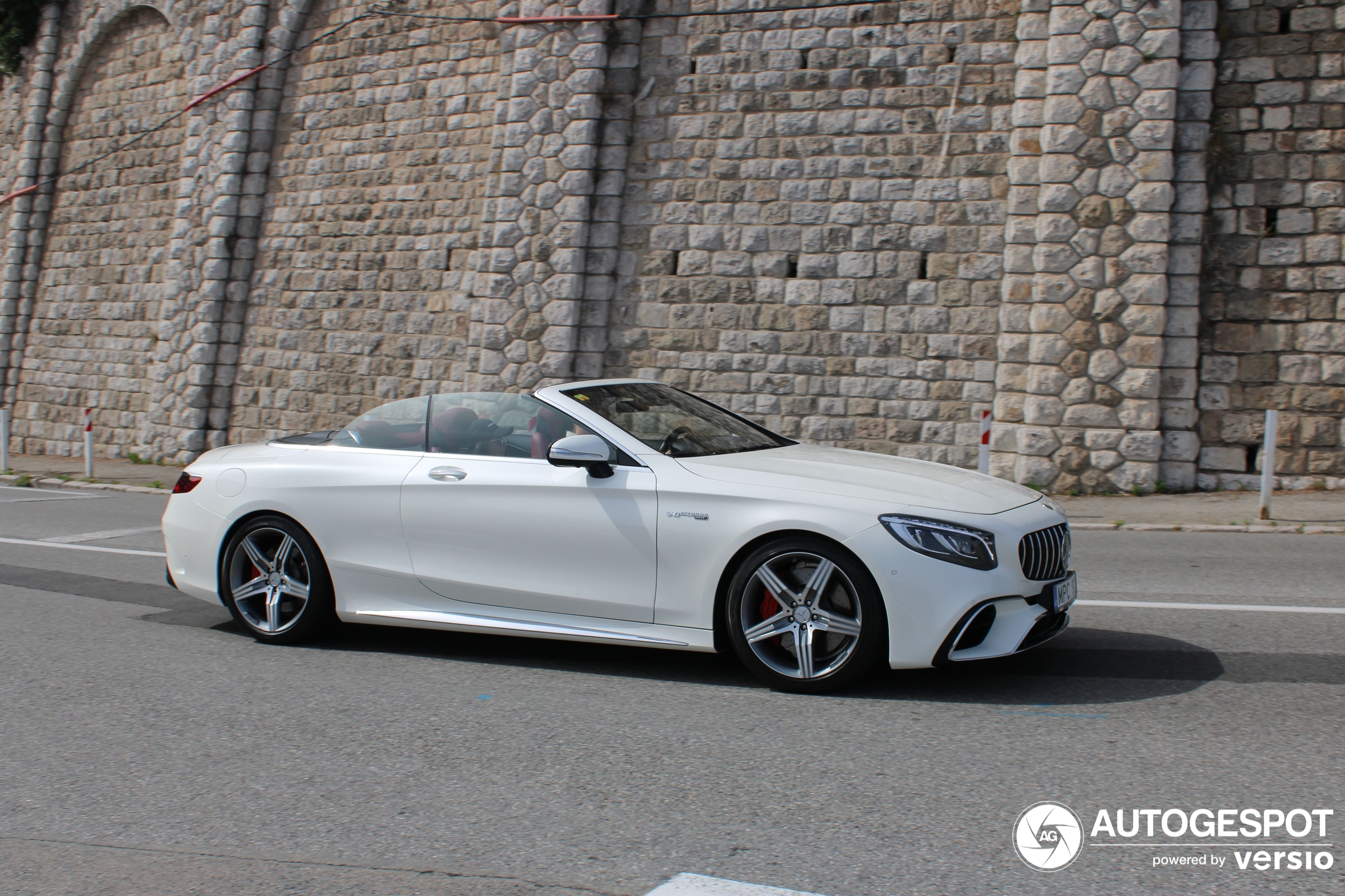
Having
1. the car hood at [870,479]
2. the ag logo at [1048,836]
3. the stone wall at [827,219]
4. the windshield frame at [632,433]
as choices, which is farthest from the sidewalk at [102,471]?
the ag logo at [1048,836]

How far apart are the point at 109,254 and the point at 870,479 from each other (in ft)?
69.6

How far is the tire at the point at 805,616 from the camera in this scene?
4594 millimetres

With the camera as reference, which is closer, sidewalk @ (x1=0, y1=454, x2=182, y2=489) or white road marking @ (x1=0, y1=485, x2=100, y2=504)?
white road marking @ (x1=0, y1=485, x2=100, y2=504)

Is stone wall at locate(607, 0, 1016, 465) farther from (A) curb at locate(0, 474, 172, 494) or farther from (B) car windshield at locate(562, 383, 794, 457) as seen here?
(B) car windshield at locate(562, 383, 794, 457)

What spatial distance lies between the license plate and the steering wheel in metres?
1.84

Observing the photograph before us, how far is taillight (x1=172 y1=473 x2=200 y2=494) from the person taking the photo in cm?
624

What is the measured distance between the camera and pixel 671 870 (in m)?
3.04

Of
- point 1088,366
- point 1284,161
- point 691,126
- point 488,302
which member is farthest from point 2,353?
point 1284,161

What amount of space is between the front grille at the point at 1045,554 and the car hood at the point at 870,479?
0.57ft

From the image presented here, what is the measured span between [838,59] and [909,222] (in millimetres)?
2382

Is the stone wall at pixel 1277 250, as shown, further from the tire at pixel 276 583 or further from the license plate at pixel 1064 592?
the tire at pixel 276 583

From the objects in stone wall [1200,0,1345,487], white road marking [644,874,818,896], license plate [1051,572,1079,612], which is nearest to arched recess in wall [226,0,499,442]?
stone wall [1200,0,1345,487]

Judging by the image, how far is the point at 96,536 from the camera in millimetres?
10516

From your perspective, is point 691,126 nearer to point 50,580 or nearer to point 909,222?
point 909,222
